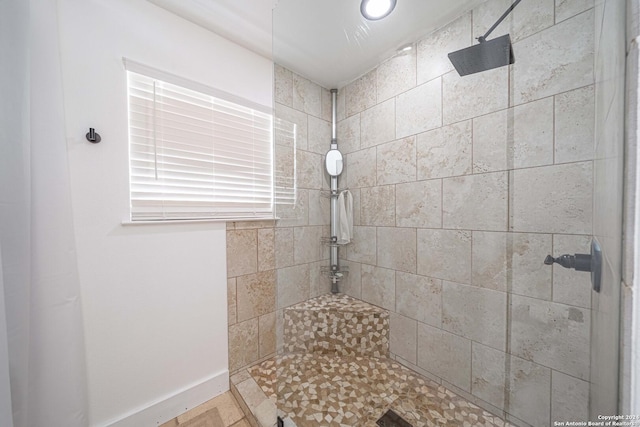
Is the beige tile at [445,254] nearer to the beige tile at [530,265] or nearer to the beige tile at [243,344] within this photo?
the beige tile at [530,265]

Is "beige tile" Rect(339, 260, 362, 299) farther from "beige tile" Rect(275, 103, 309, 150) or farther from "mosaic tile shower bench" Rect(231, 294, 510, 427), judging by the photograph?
"beige tile" Rect(275, 103, 309, 150)

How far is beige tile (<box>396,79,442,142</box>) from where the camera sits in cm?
122

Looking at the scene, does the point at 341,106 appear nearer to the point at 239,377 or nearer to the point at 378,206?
the point at 378,206

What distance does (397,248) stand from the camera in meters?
1.40

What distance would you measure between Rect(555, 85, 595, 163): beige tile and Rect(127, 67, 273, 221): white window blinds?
1.52 m

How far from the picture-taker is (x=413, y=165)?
1322 mm

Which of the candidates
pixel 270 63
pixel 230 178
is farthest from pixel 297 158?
pixel 270 63

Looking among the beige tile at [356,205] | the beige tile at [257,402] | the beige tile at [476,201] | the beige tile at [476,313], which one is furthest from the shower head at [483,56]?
the beige tile at [257,402]

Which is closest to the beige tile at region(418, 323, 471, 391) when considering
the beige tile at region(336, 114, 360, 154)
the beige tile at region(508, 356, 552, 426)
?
the beige tile at region(508, 356, 552, 426)

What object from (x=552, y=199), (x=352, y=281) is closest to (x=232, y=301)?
(x=352, y=281)

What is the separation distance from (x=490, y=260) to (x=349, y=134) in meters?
1.15

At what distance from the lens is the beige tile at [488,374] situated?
1.04 metres

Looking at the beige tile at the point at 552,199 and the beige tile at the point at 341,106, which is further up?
the beige tile at the point at 341,106

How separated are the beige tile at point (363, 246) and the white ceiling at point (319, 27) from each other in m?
1.09
